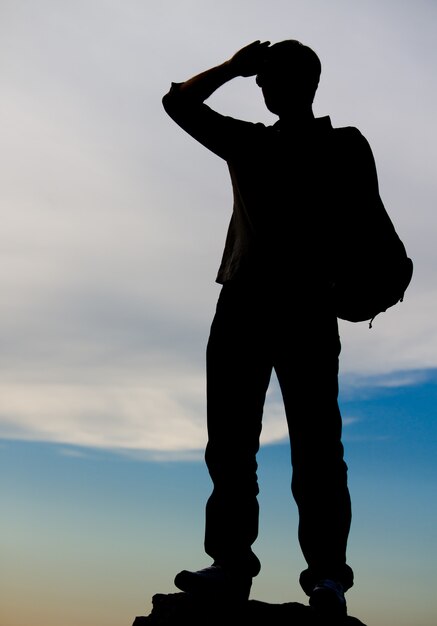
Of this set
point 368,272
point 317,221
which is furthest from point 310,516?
point 317,221

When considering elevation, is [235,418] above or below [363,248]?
below

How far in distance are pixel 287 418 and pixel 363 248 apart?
118cm

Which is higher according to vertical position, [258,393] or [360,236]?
[360,236]

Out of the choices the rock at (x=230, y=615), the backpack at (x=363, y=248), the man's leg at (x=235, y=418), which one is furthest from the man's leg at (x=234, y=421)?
the backpack at (x=363, y=248)

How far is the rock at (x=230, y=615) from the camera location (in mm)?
4527

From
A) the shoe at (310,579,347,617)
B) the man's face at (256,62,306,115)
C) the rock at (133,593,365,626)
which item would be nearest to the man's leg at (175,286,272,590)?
the rock at (133,593,365,626)

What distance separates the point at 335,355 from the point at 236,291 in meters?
0.75

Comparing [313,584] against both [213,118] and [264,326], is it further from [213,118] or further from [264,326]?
[213,118]

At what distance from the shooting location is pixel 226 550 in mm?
4742

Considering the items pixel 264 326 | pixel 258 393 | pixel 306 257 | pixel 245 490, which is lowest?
pixel 245 490

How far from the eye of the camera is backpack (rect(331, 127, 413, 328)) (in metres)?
4.95

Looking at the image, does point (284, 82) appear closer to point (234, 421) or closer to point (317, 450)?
point (234, 421)

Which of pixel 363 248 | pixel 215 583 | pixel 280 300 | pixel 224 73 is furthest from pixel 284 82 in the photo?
pixel 215 583

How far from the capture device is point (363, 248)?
4953 millimetres
